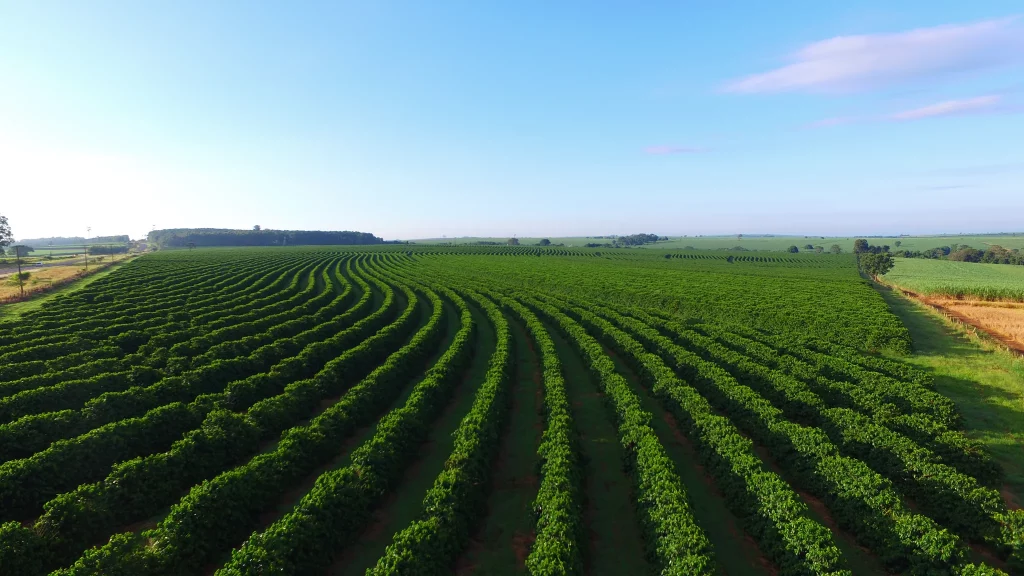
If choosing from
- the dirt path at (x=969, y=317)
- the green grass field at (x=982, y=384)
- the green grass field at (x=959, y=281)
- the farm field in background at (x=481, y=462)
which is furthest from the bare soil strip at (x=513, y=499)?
the green grass field at (x=959, y=281)

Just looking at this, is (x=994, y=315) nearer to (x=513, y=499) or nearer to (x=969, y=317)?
(x=969, y=317)

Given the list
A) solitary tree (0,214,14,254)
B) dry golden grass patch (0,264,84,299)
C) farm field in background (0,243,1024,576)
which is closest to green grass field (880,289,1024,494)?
farm field in background (0,243,1024,576)

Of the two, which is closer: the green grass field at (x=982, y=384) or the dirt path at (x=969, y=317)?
the green grass field at (x=982, y=384)

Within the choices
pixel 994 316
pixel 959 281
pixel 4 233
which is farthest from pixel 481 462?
pixel 4 233

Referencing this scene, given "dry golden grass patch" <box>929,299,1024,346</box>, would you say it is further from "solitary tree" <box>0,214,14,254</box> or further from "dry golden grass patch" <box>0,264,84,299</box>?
"solitary tree" <box>0,214,14,254</box>

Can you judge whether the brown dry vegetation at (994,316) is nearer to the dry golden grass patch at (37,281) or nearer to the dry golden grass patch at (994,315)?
the dry golden grass patch at (994,315)

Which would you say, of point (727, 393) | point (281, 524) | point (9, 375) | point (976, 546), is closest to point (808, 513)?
point (976, 546)
